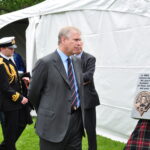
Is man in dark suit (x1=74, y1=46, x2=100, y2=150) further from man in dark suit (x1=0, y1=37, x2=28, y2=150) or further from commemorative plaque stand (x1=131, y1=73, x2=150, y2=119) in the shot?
commemorative plaque stand (x1=131, y1=73, x2=150, y2=119)

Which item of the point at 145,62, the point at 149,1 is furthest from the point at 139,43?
the point at 149,1

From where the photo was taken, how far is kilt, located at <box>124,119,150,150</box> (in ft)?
10.2

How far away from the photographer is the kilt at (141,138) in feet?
10.2

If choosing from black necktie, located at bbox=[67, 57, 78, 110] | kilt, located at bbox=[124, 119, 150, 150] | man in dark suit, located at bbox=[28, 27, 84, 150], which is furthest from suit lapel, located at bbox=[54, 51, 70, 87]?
kilt, located at bbox=[124, 119, 150, 150]

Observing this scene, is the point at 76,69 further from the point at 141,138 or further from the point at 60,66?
the point at 141,138

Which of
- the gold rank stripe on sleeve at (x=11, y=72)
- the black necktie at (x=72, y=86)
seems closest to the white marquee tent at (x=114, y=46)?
the gold rank stripe on sleeve at (x=11, y=72)

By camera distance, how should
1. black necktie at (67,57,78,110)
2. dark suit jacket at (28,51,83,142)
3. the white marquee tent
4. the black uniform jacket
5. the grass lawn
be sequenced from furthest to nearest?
the grass lawn → the white marquee tent → the black uniform jacket → black necktie at (67,57,78,110) → dark suit jacket at (28,51,83,142)

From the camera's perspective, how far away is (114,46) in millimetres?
6055

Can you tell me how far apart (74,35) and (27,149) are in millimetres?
2979

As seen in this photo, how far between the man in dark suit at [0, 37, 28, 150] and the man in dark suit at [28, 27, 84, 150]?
1.33 meters

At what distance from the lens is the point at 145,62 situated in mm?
5434

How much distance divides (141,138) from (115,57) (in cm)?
303

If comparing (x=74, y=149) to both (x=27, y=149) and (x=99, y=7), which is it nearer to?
(x=27, y=149)

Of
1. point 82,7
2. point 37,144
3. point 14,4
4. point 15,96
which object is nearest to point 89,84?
point 15,96
